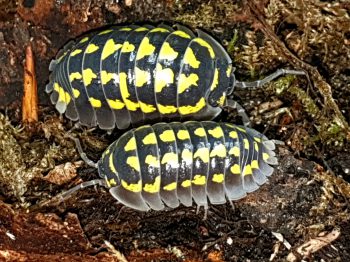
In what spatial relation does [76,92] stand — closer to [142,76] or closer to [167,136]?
[142,76]

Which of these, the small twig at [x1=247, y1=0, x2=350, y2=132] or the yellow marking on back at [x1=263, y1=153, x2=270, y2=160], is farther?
the small twig at [x1=247, y1=0, x2=350, y2=132]

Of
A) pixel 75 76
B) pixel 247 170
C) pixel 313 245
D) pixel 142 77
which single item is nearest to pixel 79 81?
pixel 75 76

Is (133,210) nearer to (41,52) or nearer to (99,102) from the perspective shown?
(99,102)

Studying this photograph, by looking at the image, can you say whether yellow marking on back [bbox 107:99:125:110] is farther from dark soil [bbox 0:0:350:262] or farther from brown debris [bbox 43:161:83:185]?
brown debris [bbox 43:161:83:185]

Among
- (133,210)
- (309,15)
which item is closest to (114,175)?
(133,210)

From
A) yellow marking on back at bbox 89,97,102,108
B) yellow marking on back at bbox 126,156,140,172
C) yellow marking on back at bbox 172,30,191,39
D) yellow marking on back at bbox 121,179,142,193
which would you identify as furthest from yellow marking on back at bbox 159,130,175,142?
yellow marking on back at bbox 172,30,191,39

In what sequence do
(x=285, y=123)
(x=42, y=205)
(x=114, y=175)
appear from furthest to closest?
(x=285, y=123) → (x=42, y=205) → (x=114, y=175)

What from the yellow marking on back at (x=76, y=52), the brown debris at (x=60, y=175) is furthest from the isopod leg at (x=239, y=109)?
the brown debris at (x=60, y=175)

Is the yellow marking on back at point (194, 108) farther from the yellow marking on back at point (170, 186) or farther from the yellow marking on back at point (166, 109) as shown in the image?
the yellow marking on back at point (170, 186)
